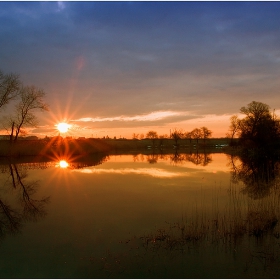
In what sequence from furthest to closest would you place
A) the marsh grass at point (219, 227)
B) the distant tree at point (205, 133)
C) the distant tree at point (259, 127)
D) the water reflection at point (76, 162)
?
the distant tree at point (205, 133) → the distant tree at point (259, 127) → the water reflection at point (76, 162) → the marsh grass at point (219, 227)

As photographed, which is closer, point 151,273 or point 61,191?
point 151,273

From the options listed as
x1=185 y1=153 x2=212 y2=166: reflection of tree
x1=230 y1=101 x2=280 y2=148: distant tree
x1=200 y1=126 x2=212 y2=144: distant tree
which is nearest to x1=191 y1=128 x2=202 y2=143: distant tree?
x1=200 y1=126 x2=212 y2=144: distant tree

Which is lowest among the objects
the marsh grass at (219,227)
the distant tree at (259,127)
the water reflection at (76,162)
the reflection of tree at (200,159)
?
the reflection of tree at (200,159)

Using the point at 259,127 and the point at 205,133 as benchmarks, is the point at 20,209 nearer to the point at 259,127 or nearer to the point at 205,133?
the point at 259,127

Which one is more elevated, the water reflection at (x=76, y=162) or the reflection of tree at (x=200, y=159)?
the water reflection at (x=76, y=162)

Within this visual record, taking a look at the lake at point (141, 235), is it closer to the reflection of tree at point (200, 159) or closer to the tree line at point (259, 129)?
the reflection of tree at point (200, 159)

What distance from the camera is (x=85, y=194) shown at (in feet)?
48.9

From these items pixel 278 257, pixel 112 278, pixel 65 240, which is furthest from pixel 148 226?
pixel 278 257

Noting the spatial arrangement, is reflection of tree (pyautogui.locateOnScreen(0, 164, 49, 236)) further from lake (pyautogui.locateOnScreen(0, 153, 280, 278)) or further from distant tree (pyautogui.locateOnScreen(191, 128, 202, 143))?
distant tree (pyautogui.locateOnScreen(191, 128, 202, 143))

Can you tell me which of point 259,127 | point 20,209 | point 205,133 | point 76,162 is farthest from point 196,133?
point 20,209

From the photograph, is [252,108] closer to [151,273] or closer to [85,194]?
[85,194]

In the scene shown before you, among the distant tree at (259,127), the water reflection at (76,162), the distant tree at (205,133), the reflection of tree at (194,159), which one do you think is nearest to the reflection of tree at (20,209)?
the water reflection at (76,162)

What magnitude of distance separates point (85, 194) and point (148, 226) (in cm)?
683

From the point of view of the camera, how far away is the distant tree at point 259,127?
51125 millimetres
